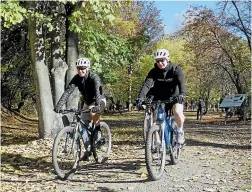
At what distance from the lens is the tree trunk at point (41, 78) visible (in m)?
11.1

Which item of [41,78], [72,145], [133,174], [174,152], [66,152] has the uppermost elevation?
[41,78]

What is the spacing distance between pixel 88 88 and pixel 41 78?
425 cm

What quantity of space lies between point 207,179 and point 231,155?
264 centimetres

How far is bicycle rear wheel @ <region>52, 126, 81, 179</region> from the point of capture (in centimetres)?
660

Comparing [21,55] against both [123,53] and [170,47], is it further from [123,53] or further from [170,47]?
[170,47]

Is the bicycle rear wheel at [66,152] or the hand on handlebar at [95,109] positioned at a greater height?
the hand on handlebar at [95,109]

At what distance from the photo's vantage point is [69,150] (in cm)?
695

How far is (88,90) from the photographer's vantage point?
7.37 metres

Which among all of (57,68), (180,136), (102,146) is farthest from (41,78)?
(180,136)

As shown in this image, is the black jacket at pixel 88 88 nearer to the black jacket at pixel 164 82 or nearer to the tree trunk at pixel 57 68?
the black jacket at pixel 164 82

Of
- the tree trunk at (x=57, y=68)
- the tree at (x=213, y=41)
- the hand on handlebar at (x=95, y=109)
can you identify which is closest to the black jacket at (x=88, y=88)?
the hand on handlebar at (x=95, y=109)

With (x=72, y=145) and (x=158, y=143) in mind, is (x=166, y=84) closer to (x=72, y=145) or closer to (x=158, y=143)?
(x=158, y=143)

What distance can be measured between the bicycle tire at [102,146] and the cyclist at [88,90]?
5.7 inches

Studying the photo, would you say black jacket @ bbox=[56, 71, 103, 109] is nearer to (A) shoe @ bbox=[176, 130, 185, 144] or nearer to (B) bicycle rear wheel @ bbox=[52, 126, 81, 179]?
(B) bicycle rear wheel @ bbox=[52, 126, 81, 179]
